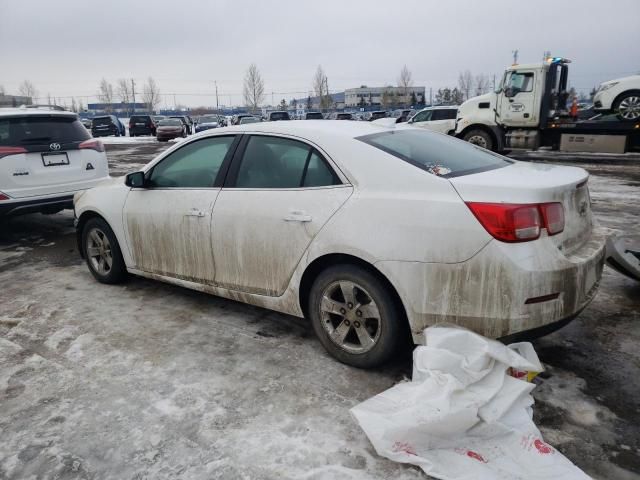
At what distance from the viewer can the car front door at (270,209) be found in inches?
128

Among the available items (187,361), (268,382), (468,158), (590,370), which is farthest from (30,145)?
(590,370)

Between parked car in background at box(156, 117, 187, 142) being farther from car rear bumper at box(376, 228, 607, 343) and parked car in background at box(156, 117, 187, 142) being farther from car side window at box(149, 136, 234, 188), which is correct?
car rear bumper at box(376, 228, 607, 343)

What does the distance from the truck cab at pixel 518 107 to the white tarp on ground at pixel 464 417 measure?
45.2 feet

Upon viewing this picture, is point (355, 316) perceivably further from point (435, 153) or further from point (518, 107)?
point (518, 107)

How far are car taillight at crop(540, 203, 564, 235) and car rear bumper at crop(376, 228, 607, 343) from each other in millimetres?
91

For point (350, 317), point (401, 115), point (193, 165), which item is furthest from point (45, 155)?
point (401, 115)

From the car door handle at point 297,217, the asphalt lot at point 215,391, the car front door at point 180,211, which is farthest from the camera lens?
the car front door at point 180,211

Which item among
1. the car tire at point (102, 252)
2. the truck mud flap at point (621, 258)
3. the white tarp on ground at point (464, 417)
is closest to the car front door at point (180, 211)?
the car tire at point (102, 252)

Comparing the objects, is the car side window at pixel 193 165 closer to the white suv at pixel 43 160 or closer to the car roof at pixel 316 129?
the car roof at pixel 316 129

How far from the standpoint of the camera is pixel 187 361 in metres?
3.44

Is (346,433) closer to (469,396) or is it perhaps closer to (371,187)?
(469,396)

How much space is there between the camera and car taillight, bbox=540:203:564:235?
106 inches

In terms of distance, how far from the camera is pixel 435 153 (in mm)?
3332

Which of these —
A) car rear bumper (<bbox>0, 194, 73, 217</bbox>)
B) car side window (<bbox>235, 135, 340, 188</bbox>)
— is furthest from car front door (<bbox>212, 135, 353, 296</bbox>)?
car rear bumper (<bbox>0, 194, 73, 217</bbox>)
